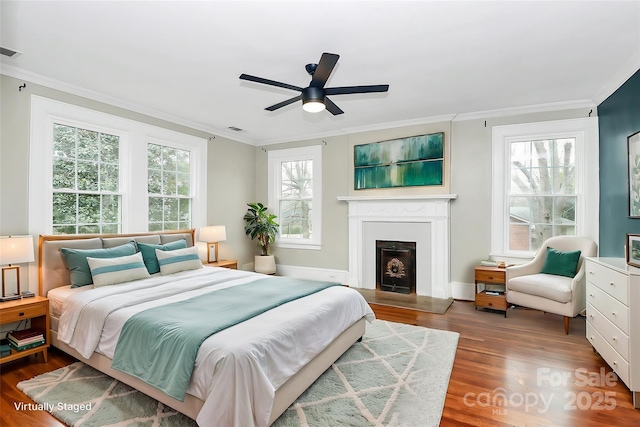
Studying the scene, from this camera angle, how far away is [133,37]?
8.73 ft

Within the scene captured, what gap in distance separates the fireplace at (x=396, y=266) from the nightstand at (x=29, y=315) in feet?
13.7

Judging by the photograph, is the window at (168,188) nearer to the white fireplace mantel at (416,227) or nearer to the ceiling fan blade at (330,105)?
the white fireplace mantel at (416,227)

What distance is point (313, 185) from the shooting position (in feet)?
19.6

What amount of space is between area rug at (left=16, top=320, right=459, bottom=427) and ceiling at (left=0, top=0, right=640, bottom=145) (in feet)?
8.88

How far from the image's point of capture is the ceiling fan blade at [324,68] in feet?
7.33

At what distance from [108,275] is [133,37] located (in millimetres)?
2183

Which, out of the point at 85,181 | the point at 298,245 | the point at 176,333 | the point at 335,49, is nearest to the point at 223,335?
the point at 176,333

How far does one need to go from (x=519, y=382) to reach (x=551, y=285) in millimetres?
1526

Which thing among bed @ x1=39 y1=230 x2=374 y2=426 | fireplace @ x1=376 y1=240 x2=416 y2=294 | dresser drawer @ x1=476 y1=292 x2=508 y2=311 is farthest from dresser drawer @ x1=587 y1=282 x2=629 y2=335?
fireplace @ x1=376 y1=240 x2=416 y2=294

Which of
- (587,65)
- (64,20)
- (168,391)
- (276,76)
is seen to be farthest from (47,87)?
(587,65)

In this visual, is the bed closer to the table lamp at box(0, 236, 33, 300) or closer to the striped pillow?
the striped pillow

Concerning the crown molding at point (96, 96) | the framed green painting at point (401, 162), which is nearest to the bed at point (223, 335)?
Result: the crown molding at point (96, 96)

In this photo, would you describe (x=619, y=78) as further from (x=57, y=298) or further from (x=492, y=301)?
(x=57, y=298)

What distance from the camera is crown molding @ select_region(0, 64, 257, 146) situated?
323cm
